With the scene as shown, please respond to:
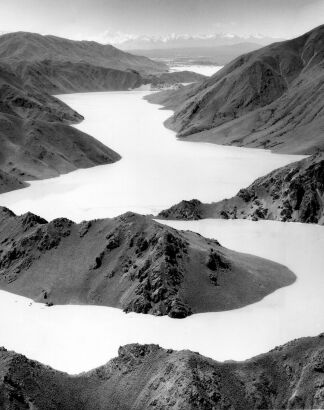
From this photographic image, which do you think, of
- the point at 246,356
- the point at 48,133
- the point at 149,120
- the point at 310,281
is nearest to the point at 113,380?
the point at 246,356

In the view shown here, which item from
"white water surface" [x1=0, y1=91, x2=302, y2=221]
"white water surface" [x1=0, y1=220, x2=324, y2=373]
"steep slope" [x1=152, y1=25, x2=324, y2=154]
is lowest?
"white water surface" [x1=0, y1=220, x2=324, y2=373]

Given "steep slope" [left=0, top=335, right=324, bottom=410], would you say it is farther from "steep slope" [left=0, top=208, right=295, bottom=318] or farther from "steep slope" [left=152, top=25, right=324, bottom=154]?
"steep slope" [left=152, top=25, right=324, bottom=154]

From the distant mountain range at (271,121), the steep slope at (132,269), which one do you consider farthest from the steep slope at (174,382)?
the distant mountain range at (271,121)

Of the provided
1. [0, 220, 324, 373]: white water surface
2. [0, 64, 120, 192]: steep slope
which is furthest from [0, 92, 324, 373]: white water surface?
[0, 64, 120, 192]: steep slope

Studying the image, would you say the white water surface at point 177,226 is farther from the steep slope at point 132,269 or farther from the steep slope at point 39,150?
the steep slope at point 39,150

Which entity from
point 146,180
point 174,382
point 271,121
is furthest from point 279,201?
point 271,121

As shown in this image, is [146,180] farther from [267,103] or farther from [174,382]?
[267,103]
